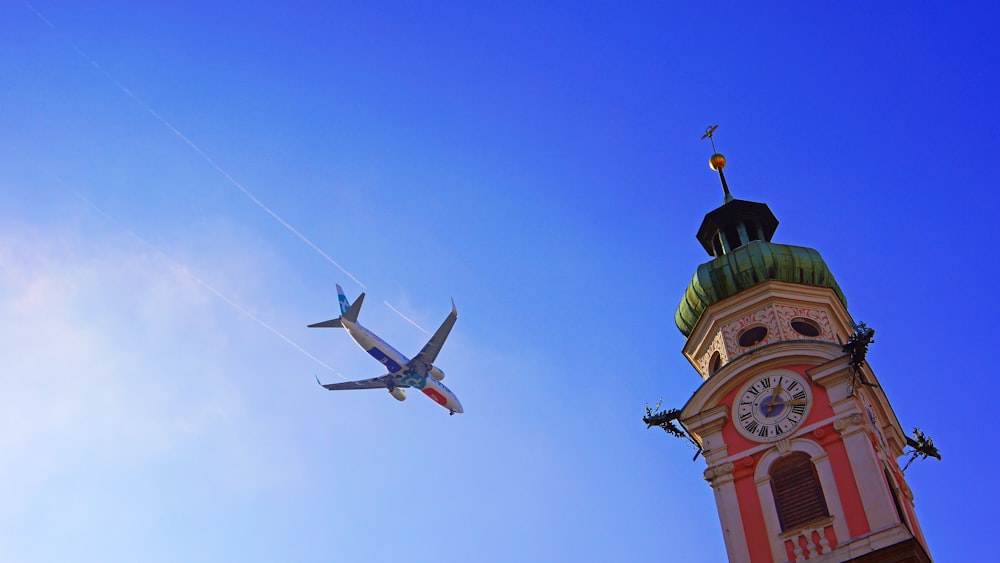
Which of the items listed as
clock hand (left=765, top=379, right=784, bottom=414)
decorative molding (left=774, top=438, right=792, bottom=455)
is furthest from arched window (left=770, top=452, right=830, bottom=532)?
clock hand (left=765, top=379, right=784, bottom=414)

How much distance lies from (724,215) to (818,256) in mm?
3747

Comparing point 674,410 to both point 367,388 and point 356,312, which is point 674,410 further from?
point 367,388

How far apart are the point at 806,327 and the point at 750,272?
231 centimetres

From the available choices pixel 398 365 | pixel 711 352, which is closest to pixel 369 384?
pixel 398 365

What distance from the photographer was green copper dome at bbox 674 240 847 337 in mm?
34406

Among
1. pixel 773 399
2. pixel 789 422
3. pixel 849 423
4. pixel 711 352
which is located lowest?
pixel 849 423

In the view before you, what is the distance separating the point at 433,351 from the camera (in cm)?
5116

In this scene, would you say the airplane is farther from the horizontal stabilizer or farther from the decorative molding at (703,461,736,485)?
the decorative molding at (703,461,736,485)

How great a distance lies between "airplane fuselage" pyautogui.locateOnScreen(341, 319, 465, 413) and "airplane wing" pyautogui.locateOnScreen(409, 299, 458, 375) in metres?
0.37

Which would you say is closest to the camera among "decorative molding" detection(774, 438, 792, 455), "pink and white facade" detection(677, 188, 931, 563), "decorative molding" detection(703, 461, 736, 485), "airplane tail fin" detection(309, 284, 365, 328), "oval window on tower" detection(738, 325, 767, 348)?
"pink and white facade" detection(677, 188, 931, 563)

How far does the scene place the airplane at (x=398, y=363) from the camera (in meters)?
49.6

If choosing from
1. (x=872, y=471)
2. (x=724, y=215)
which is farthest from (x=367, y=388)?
(x=872, y=471)

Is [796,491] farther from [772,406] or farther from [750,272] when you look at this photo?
[750,272]

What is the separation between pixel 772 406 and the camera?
31.0 meters
